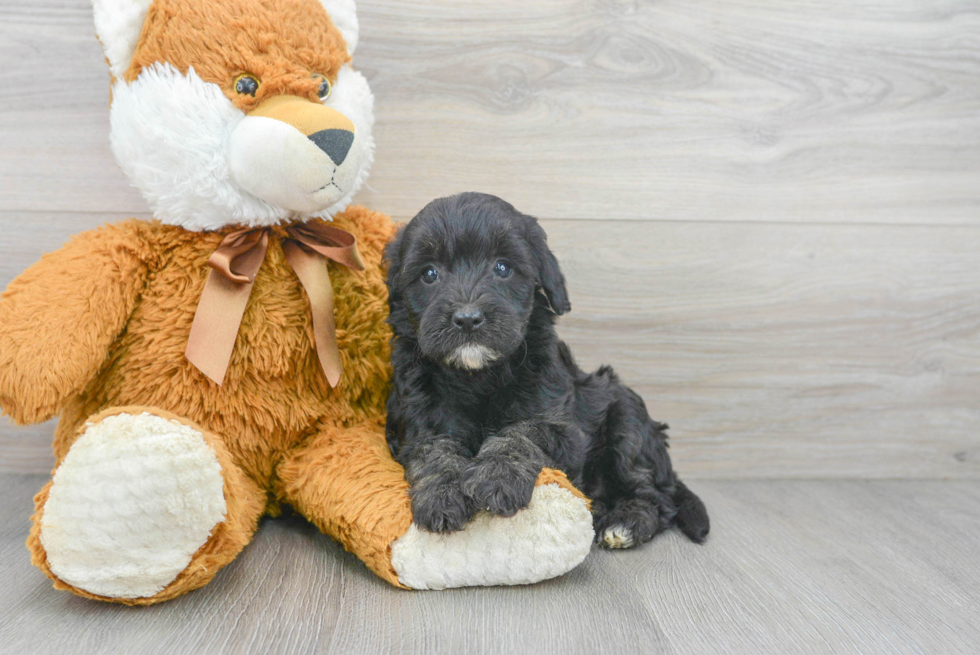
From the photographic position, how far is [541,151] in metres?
2.13

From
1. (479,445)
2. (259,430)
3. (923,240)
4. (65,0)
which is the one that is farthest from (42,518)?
(923,240)

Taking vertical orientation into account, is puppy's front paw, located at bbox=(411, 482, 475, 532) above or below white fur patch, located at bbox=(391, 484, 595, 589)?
above

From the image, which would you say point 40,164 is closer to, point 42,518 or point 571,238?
point 42,518

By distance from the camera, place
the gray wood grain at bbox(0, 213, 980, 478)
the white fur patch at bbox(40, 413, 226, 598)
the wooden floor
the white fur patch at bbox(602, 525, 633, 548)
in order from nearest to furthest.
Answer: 1. the white fur patch at bbox(40, 413, 226, 598)
2. the white fur patch at bbox(602, 525, 633, 548)
3. the wooden floor
4. the gray wood grain at bbox(0, 213, 980, 478)

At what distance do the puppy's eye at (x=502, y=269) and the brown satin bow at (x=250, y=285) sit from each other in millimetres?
368

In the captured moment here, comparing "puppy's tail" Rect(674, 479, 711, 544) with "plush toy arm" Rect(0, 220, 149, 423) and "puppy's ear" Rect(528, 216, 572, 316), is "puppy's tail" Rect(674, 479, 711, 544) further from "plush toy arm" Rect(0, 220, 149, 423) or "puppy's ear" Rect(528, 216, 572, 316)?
"plush toy arm" Rect(0, 220, 149, 423)

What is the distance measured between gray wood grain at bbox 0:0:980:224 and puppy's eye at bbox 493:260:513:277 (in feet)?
2.07

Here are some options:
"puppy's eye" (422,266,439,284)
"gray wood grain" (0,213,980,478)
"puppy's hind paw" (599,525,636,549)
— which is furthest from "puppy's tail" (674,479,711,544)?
"puppy's eye" (422,266,439,284)

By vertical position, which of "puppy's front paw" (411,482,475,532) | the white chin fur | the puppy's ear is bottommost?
"puppy's front paw" (411,482,475,532)

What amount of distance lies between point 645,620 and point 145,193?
1.38m

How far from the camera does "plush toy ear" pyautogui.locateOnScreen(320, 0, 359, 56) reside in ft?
5.66

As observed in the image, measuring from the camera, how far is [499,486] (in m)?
1.38

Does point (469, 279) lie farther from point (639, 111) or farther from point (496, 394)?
point (639, 111)

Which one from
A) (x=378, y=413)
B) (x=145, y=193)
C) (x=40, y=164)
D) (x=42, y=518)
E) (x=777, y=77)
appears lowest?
(x=378, y=413)
